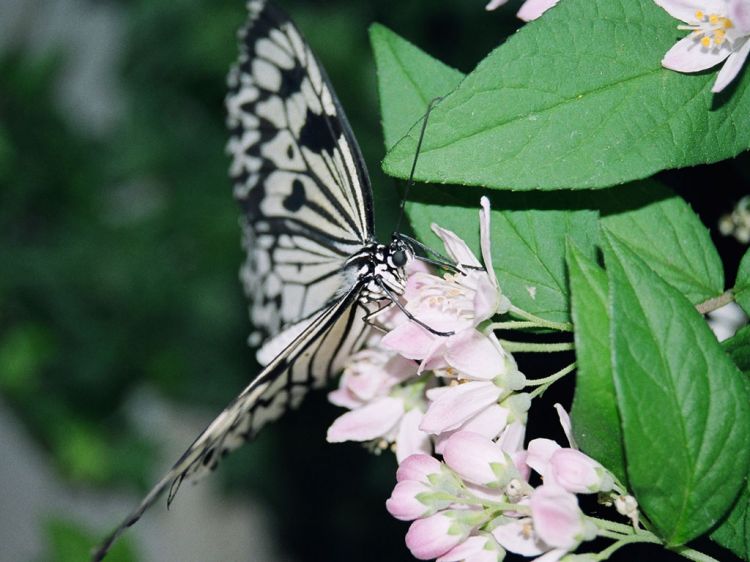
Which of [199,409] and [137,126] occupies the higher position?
[137,126]

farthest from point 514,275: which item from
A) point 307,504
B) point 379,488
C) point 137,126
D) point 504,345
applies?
point 307,504

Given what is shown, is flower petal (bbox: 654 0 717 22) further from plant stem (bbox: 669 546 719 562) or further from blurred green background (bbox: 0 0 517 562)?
blurred green background (bbox: 0 0 517 562)

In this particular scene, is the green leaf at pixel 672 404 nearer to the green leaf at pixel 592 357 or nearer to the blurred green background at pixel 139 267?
the green leaf at pixel 592 357

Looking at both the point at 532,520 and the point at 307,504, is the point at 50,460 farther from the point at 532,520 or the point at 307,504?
the point at 532,520

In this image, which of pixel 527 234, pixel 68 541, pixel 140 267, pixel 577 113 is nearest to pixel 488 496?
pixel 527 234

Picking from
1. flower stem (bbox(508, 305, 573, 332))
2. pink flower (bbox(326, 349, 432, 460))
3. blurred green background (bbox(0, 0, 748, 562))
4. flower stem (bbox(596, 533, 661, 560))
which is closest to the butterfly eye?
pink flower (bbox(326, 349, 432, 460))

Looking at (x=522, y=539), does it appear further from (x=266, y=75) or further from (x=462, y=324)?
(x=266, y=75)
